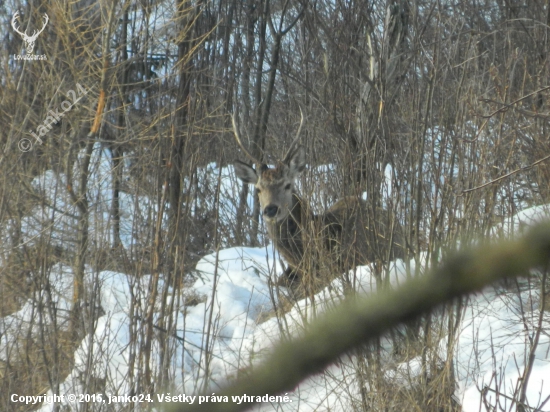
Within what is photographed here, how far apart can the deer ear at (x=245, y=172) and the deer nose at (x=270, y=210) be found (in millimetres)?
799

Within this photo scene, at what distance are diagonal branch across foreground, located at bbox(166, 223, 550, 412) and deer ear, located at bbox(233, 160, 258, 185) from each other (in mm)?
7900

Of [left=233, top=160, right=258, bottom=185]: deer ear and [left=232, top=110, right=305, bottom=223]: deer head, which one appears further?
[left=233, top=160, right=258, bottom=185]: deer ear

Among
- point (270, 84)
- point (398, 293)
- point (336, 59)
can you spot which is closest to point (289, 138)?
point (270, 84)

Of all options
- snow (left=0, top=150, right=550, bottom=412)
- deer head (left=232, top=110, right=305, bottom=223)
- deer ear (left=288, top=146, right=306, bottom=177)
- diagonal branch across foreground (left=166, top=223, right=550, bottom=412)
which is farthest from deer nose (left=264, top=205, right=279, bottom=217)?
diagonal branch across foreground (left=166, top=223, right=550, bottom=412)

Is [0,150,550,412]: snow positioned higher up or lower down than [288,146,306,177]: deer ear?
lower down

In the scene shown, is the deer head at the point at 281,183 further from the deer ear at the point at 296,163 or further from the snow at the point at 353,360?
the snow at the point at 353,360

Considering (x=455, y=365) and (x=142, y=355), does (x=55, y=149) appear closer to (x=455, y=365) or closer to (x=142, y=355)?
(x=142, y=355)

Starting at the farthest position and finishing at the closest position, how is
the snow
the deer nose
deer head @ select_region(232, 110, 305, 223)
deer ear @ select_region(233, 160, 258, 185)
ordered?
1. deer ear @ select_region(233, 160, 258, 185)
2. deer head @ select_region(232, 110, 305, 223)
3. the deer nose
4. the snow

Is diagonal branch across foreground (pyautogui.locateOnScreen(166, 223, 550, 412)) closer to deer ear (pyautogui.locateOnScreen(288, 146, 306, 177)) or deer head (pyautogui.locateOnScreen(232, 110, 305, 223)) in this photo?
deer head (pyautogui.locateOnScreen(232, 110, 305, 223))

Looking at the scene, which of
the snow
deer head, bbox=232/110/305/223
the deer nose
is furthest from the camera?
deer head, bbox=232/110/305/223

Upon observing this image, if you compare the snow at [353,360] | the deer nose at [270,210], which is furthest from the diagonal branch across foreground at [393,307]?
the deer nose at [270,210]

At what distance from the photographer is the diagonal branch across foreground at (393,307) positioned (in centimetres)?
41

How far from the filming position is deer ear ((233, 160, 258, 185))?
8.37 m

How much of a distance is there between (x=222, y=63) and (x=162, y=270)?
7.20 meters
